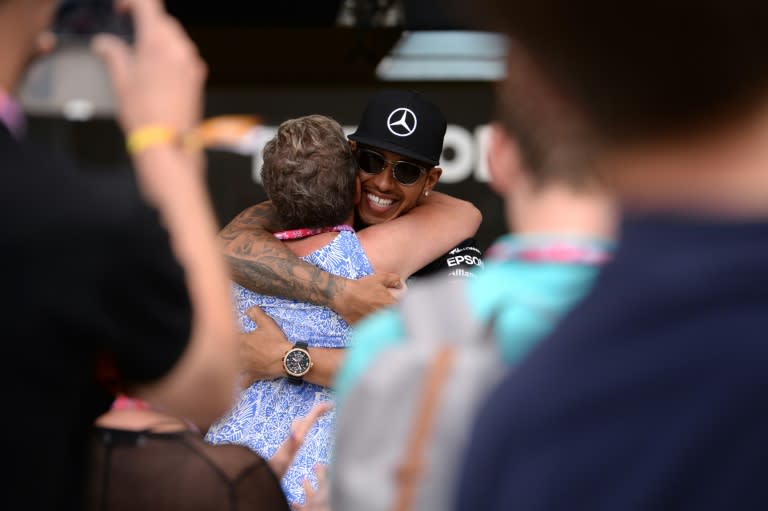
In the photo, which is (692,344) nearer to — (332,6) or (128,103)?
(128,103)

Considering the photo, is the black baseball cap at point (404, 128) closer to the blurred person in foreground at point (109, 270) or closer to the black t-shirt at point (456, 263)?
the black t-shirt at point (456, 263)

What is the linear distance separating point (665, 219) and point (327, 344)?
2.01 m

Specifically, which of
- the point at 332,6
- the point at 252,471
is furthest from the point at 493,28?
the point at 332,6

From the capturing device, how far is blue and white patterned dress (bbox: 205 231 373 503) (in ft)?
8.71

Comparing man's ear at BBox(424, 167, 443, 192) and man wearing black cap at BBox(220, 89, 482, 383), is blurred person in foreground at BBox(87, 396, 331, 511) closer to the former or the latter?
man wearing black cap at BBox(220, 89, 482, 383)

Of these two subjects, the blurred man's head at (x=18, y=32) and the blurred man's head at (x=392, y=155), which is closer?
the blurred man's head at (x=18, y=32)

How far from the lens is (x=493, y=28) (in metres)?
0.84

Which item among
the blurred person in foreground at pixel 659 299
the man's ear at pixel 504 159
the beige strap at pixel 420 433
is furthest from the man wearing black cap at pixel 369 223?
the blurred person in foreground at pixel 659 299

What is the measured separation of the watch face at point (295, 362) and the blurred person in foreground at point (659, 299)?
74.5 inches

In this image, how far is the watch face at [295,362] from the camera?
265 cm

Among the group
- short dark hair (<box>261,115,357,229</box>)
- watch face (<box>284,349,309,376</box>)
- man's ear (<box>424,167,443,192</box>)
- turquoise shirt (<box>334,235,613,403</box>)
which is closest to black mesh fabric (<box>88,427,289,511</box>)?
turquoise shirt (<box>334,235,613,403</box>)

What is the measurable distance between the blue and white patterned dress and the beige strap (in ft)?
5.55

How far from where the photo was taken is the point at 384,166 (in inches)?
124

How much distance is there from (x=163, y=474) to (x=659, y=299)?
2.83 feet
